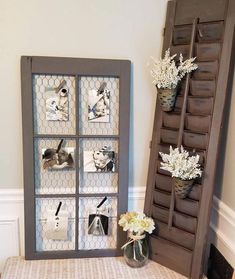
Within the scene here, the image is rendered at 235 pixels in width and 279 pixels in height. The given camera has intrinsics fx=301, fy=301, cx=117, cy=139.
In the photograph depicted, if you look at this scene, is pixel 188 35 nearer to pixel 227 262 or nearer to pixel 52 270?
pixel 227 262

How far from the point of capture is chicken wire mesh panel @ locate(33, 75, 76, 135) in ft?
4.80

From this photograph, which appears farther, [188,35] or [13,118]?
[13,118]

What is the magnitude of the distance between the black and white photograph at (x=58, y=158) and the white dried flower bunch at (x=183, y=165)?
1.61 feet

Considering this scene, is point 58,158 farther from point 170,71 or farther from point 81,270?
point 170,71

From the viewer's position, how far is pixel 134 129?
1.57 m

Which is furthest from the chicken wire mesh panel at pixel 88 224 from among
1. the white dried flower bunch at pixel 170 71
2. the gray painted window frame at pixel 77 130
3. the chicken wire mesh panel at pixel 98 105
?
the white dried flower bunch at pixel 170 71

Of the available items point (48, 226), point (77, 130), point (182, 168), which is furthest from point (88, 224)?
point (182, 168)

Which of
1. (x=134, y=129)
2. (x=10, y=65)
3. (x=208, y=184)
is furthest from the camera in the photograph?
(x=134, y=129)

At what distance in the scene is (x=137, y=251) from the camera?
1.47 m

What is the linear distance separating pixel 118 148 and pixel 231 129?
1.78 feet

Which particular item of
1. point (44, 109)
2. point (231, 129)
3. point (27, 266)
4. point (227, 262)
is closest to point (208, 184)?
point (231, 129)

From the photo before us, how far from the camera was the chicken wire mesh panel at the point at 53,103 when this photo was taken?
146 cm

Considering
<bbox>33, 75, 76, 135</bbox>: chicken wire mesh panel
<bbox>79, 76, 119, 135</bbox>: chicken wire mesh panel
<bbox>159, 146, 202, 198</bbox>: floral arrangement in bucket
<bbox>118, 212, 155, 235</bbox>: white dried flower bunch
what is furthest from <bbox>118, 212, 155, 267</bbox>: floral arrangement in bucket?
<bbox>33, 75, 76, 135</bbox>: chicken wire mesh panel

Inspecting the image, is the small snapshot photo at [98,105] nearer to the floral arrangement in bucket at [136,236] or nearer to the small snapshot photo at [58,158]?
the small snapshot photo at [58,158]
